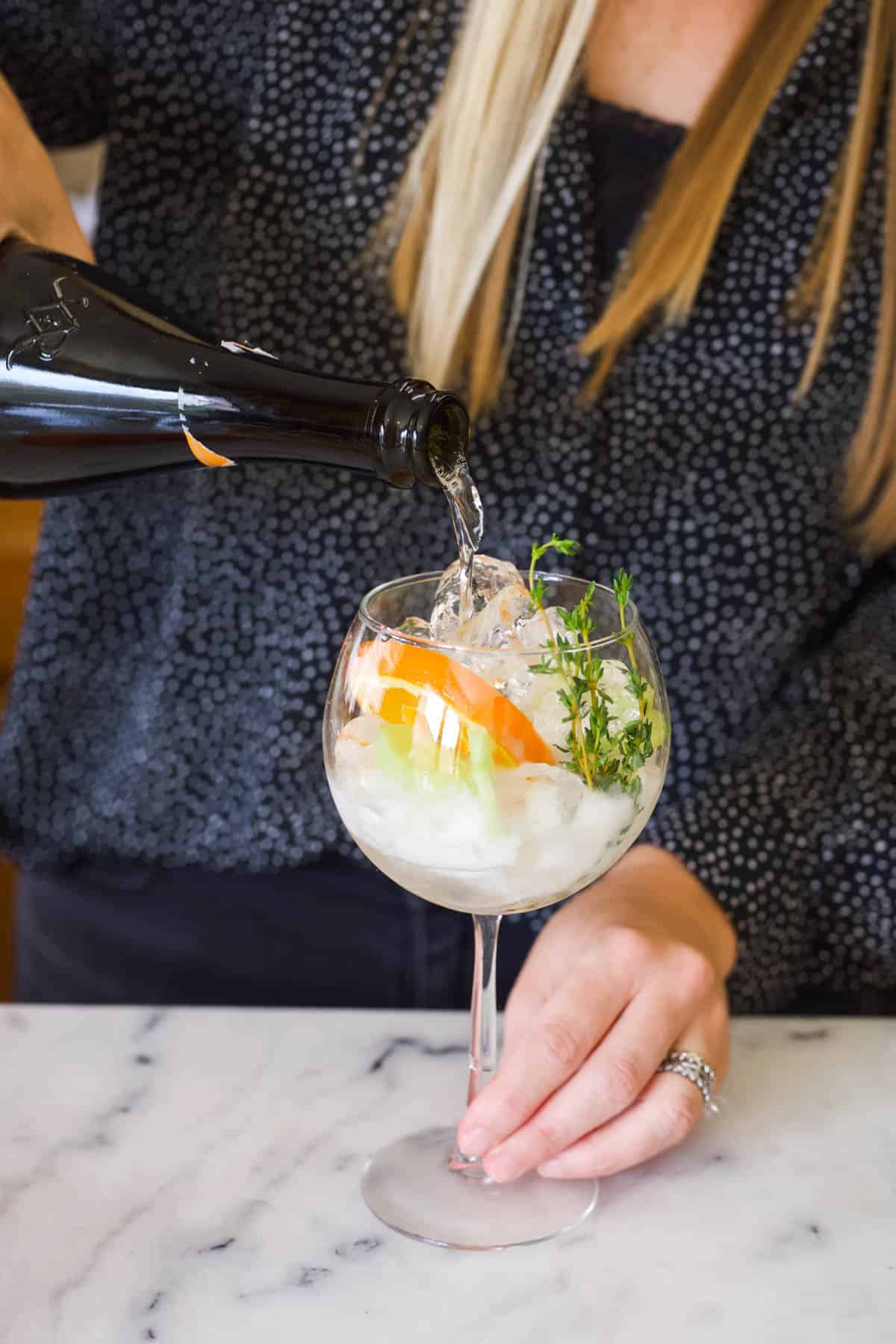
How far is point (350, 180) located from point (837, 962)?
0.65m

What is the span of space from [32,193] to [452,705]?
0.38m

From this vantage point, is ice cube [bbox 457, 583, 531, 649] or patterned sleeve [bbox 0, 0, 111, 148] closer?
ice cube [bbox 457, 583, 531, 649]

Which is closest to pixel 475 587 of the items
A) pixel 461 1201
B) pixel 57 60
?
pixel 461 1201

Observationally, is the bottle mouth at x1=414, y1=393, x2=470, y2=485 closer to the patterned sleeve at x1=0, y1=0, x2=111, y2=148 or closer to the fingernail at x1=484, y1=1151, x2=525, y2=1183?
the fingernail at x1=484, y1=1151, x2=525, y2=1183

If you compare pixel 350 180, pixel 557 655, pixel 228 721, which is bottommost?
pixel 228 721

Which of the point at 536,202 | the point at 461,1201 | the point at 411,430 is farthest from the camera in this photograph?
the point at 536,202

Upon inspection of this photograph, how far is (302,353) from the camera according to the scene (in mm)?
928

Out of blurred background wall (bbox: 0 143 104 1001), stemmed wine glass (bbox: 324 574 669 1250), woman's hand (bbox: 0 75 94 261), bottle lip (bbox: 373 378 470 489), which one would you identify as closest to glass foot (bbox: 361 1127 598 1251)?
stemmed wine glass (bbox: 324 574 669 1250)

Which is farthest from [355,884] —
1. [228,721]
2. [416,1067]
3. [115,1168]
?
[115,1168]

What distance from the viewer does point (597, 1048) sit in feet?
2.27

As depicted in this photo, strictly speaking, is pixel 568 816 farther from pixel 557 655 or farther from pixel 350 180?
pixel 350 180

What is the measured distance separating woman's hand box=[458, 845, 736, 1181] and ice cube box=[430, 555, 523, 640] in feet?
0.68

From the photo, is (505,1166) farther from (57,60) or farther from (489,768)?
(57,60)

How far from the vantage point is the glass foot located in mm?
620
